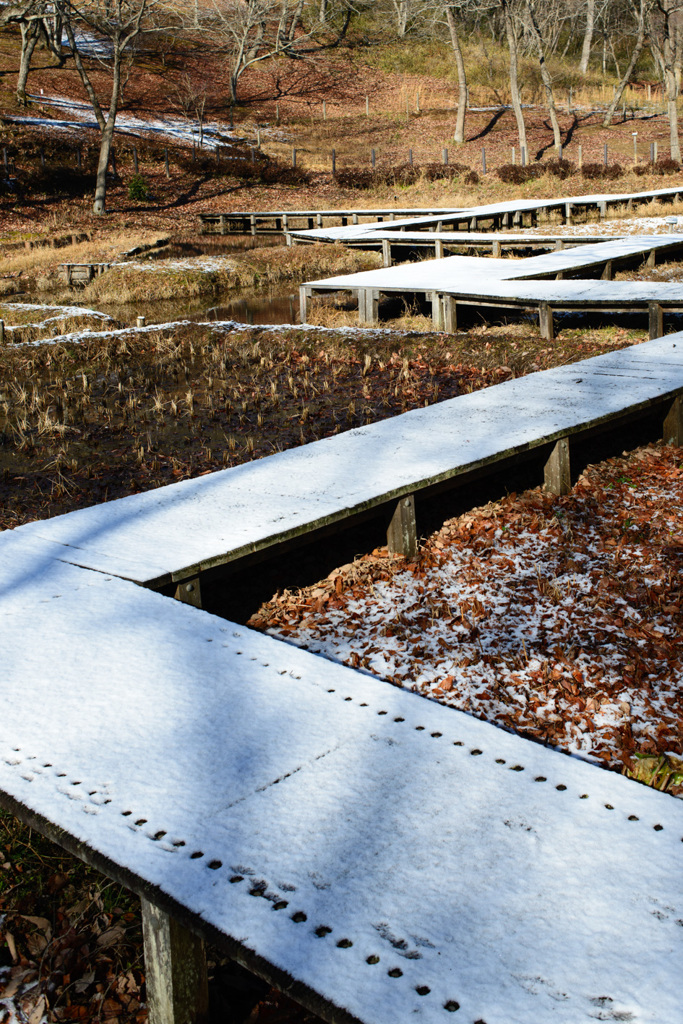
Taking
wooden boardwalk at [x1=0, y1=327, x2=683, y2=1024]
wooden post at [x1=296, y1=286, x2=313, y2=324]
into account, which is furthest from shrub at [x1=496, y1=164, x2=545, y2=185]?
wooden boardwalk at [x1=0, y1=327, x2=683, y2=1024]

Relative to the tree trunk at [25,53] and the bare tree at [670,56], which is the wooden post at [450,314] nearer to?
the bare tree at [670,56]

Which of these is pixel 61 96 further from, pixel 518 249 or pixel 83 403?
pixel 83 403

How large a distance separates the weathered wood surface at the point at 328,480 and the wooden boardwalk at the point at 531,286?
3.51m

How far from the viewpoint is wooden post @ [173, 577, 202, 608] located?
4.00 metres

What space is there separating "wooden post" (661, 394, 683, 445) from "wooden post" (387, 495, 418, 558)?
291cm

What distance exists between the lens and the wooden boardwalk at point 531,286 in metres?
10.5

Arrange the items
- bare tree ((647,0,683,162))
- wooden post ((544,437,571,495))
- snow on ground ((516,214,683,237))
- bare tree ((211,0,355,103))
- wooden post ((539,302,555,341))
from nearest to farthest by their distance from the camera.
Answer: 1. wooden post ((544,437,571,495))
2. wooden post ((539,302,555,341))
3. snow on ground ((516,214,683,237))
4. bare tree ((647,0,683,162))
5. bare tree ((211,0,355,103))

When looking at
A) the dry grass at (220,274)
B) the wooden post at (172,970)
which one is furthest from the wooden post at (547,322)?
the wooden post at (172,970)

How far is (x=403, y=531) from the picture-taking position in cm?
508

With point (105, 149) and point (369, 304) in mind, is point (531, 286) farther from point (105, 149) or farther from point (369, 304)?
point (105, 149)

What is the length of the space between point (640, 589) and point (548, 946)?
3005mm

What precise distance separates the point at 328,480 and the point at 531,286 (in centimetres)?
792

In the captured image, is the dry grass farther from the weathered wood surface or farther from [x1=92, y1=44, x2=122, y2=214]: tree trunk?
the weathered wood surface

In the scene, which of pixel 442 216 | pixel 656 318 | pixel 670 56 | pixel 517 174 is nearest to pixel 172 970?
pixel 656 318
